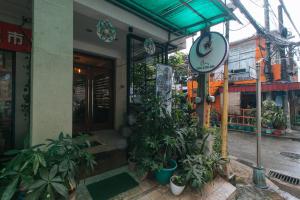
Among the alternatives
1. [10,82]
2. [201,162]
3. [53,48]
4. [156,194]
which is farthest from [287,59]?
[10,82]

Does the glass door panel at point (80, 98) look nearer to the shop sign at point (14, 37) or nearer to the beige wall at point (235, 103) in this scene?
the shop sign at point (14, 37)

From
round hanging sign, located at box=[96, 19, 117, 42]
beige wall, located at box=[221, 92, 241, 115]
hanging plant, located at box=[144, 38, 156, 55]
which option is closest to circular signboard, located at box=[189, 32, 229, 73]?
hanging plant, located at box=[144, 38, 156, 55]

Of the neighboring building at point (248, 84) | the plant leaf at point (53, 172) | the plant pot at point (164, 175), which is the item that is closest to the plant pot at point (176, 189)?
the plant pot at point (164, 175)

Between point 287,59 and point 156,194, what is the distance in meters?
12.9

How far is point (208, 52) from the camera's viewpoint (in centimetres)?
347

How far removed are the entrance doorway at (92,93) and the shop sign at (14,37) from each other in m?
1.83

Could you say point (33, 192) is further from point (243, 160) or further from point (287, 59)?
point (287, 59)

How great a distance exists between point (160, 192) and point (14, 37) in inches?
172

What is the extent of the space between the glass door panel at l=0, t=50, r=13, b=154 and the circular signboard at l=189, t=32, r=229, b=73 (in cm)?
449

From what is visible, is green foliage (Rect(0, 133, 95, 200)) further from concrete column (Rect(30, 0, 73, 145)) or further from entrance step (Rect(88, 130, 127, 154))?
entrance step (Rect(88, 130, 127, 154))

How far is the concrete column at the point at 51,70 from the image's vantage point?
2.16 m

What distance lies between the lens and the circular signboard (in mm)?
3256

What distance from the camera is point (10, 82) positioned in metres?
3.89

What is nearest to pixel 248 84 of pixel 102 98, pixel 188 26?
pixel 188 26
